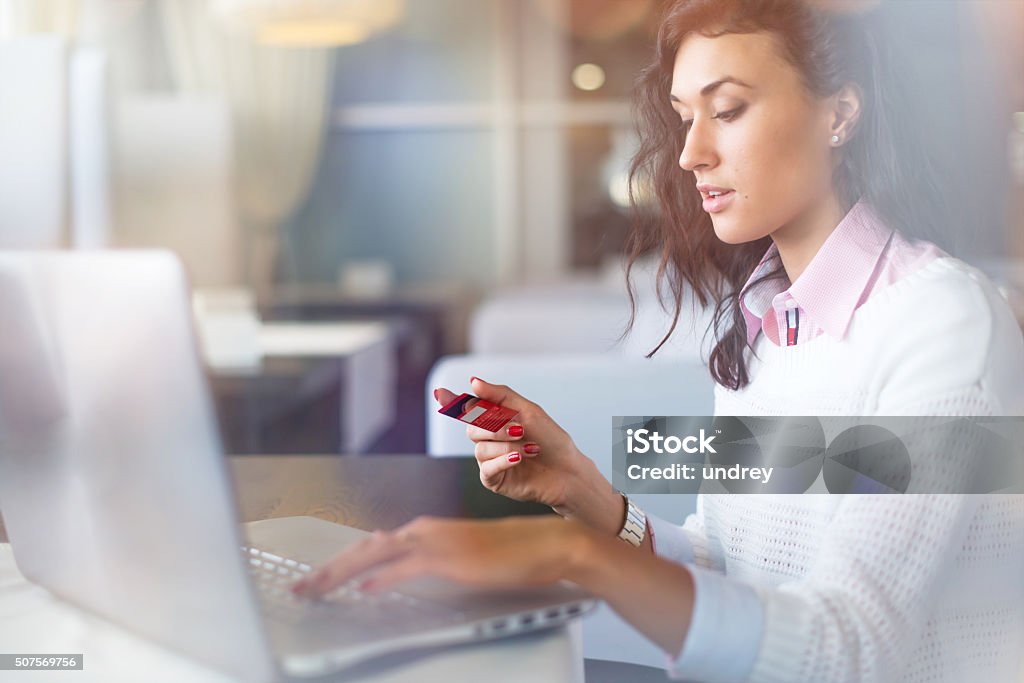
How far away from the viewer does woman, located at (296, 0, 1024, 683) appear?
1.89ft

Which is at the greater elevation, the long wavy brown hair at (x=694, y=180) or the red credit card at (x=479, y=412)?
the long wavy brown hair at (x=694, y=180)

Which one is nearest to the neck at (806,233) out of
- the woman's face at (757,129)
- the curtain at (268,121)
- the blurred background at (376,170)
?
the woman's face at (757,129)

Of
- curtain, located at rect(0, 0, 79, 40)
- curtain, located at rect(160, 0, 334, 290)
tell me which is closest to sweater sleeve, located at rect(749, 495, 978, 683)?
curtain, located at rect(0, 0, 79, 40)

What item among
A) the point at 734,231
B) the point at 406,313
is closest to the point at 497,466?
the point at 734,231

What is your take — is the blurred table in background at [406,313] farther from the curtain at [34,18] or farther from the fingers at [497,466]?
the fingers at [497,466]

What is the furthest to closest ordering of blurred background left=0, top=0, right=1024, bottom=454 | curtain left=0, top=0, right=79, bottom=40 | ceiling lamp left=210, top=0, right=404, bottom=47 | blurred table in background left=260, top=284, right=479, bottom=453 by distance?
1. blurred table in background left=260, top=284, right=479, bottom=453
2. ceiling lamp left=210, top=0, right=404, bottom=47
3. curtain left=0, top=0, right=79, bottom=40
4. blurred background left=0, top=0, right=1024, bottom=454

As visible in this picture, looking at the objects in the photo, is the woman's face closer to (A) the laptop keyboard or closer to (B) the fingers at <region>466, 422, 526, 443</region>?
(B) the fingers at <region>466, 422, 526, 443</region>

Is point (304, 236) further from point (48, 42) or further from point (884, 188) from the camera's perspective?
point (884, 188)

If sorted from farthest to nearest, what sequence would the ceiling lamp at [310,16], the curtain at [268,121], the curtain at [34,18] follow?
the curtain at [268,121] < the ceiling lamp at [310,16] < the curtain at [34,18]

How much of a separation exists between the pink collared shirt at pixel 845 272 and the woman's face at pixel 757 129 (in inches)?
0.9

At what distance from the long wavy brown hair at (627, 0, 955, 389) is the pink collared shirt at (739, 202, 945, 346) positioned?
0.04 feet

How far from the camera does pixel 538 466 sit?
0.77 m

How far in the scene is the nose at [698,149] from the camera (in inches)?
28.8

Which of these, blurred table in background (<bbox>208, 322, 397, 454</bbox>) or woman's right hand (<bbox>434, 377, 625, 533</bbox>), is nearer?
woman's right hand (<bbox>434, 377, 625, 533</bbox>)
